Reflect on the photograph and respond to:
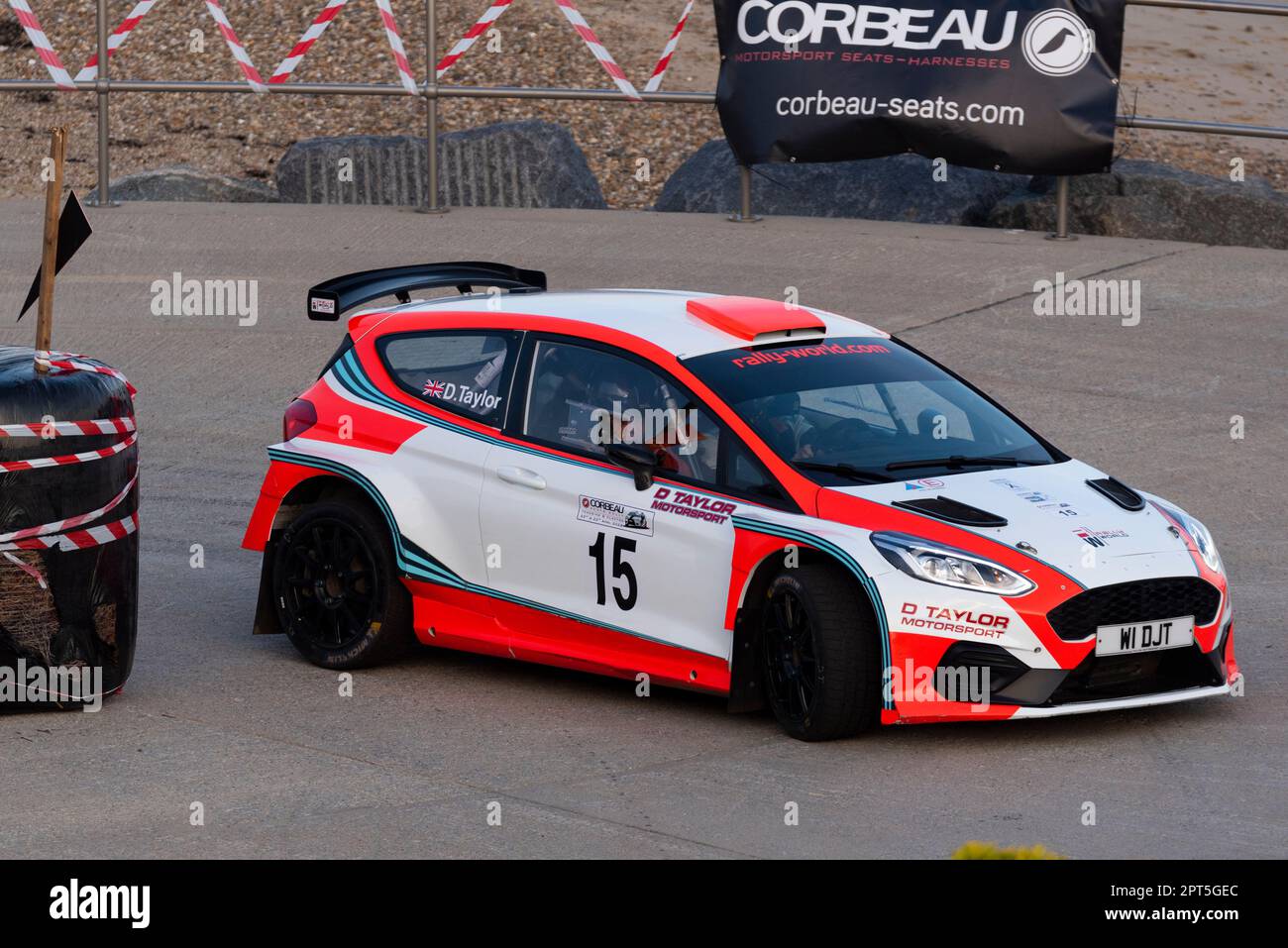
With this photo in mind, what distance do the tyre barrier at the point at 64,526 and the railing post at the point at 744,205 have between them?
9.14 m

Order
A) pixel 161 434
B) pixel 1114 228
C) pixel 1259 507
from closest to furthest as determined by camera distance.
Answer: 1. pixel 1259 507
2. pixel 161 434
3. pixel 1114 228

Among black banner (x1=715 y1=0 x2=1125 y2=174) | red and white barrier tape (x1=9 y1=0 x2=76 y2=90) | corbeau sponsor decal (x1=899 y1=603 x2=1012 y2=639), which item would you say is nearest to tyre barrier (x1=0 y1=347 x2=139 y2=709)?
corbeau sponsor decal (x1=899 y1=603 x2=1012 y2=639)

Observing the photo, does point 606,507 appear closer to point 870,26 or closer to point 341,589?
point 341,589

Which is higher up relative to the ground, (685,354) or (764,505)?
(685,354)

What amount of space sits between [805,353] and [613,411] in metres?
0.83

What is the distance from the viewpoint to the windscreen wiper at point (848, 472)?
7.67 metres

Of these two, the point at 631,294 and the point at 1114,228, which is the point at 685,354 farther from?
the point at 1114,228

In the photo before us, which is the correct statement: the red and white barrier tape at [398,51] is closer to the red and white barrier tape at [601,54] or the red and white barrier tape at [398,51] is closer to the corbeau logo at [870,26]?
the red and white barrier tape at [601,54]

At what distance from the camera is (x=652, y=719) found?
7934 mm

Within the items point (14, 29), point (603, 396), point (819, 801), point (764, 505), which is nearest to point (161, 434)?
point (603, 396)

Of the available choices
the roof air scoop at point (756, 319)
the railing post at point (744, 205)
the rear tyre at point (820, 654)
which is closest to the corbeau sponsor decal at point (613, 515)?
the rear tyre at point (820, 654)

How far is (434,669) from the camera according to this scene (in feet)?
28.8

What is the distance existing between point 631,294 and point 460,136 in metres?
9.67

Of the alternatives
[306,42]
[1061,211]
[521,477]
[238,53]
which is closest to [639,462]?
[521,477]
